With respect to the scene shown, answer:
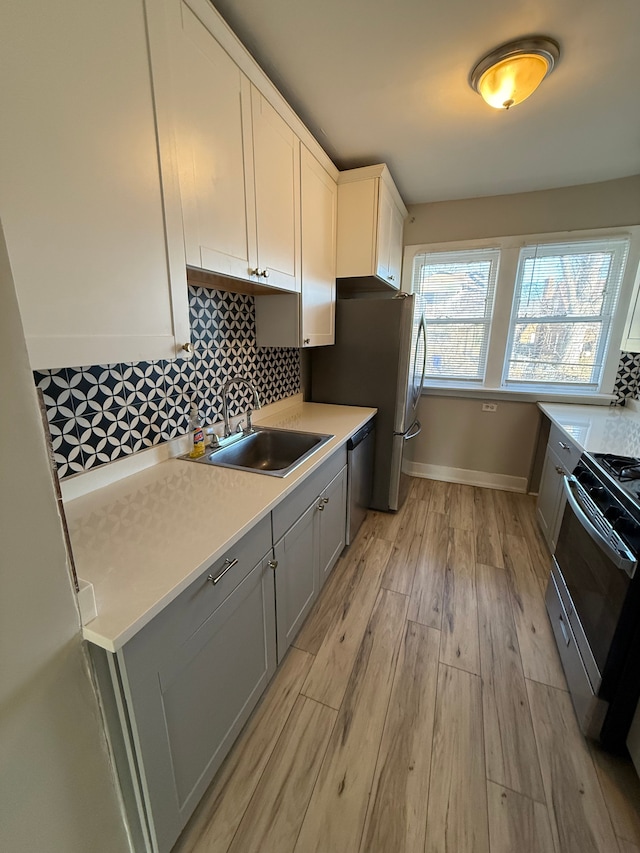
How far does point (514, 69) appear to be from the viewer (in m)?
1.45

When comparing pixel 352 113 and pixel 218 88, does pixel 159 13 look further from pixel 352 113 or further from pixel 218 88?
pixel 352 113

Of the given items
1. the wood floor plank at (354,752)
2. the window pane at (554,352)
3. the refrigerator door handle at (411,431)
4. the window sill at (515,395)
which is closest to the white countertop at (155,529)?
the wood floor plank at (354,752)

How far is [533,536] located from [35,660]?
2.87 meters

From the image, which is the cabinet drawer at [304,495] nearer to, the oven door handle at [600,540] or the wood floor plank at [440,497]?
the oven door handle at [600,540]

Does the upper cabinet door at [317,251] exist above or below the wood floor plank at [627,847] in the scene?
above

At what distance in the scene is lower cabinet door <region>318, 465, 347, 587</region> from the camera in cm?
175

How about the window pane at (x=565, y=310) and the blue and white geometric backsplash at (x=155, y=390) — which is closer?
the blue and white geometric backsplash at (x=155, y=390)

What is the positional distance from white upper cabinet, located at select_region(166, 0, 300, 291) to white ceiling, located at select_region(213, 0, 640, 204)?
10.4 inches

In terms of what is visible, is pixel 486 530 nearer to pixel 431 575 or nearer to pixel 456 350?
pixel 431 575

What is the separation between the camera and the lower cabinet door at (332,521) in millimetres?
1752

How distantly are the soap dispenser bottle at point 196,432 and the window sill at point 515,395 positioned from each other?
235cm

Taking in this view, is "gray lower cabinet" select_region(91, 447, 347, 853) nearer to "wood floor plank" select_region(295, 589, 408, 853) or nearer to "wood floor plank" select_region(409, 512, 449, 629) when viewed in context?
"wood floor plank" select_region(295, 589, 408, 853)

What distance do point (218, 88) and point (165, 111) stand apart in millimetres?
354

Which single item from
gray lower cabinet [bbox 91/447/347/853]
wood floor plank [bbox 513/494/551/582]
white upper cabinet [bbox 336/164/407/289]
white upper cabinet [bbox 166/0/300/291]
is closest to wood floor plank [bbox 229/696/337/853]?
gray lower cabinet [bbox 91/447/347/853]
